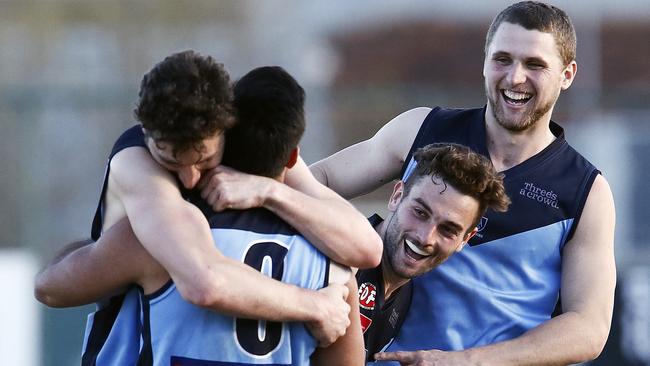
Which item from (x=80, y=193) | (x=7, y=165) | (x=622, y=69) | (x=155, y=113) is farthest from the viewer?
(x=622, y=69)

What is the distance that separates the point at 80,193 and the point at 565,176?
6595 millimetres

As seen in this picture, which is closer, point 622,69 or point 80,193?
point 80,193

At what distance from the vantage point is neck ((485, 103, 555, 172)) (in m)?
4.93

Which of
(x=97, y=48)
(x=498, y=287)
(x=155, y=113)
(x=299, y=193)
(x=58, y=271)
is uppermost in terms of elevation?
(x=155, y=113)

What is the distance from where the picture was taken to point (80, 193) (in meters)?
10.7

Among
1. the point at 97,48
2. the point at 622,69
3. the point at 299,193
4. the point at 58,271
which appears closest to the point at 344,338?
the point at 299,193

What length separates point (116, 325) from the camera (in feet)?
11.5

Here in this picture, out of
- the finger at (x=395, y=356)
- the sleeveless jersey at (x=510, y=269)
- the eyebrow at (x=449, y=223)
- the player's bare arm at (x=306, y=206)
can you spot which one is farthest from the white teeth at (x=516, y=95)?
the player's bare arm at (x=306, y=206)

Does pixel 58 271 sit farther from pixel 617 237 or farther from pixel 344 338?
pixel 617 237

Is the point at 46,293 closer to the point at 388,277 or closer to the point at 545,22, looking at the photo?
the point at 388,277

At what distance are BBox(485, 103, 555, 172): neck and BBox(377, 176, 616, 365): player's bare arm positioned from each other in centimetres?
29

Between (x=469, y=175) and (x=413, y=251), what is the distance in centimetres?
34

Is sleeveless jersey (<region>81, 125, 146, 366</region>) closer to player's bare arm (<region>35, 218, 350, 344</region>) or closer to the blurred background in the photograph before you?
player's bare arm (<region>35, 218, 350, 344</region>)

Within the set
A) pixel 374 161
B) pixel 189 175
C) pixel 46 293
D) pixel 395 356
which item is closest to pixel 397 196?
pixel 395 356
